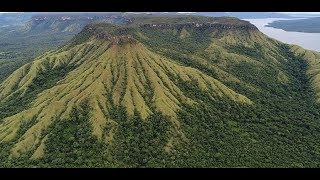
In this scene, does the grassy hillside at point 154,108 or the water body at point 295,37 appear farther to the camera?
the water body at point 295,37

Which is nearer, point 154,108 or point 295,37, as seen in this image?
point 154,108

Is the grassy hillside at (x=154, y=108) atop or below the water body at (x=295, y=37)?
atop

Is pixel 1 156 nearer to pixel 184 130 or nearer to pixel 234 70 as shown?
pixel 184 130

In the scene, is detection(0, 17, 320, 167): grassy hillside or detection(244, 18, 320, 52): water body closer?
detection(0, 17, 320, 167): grassy hillside

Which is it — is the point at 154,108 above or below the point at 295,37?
above

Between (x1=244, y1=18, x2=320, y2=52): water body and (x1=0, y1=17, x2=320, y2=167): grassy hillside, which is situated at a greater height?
(x1=0, y1=17, x2=320, y2=167): grassy hillside
